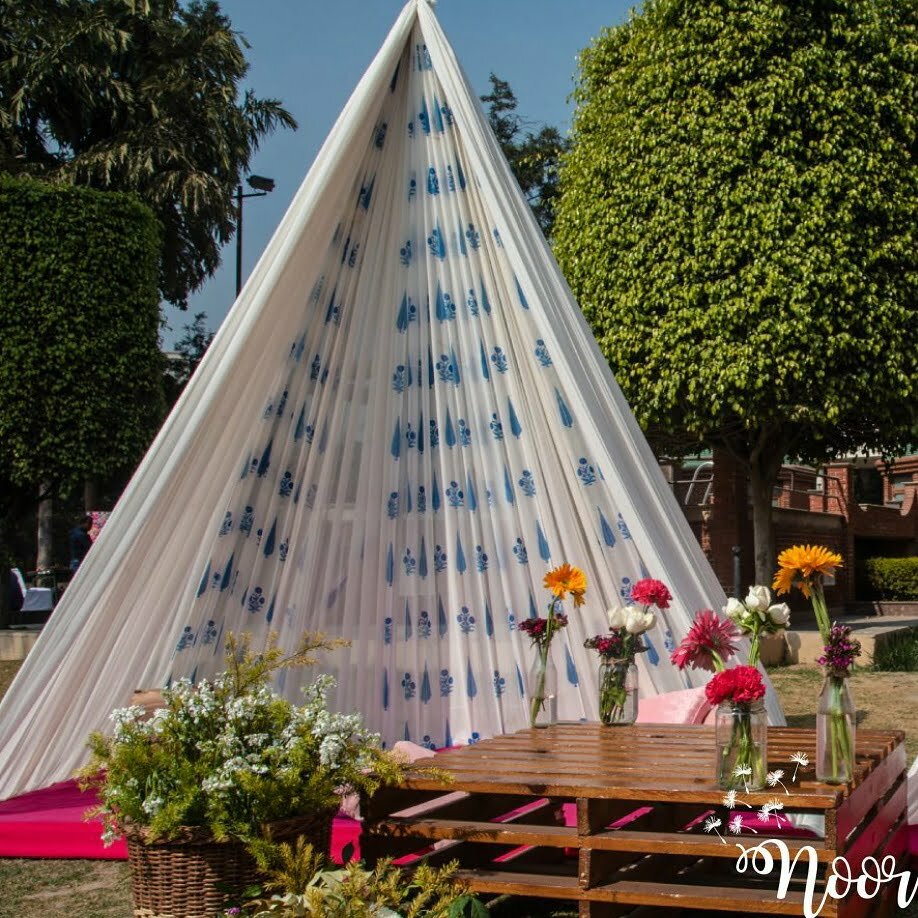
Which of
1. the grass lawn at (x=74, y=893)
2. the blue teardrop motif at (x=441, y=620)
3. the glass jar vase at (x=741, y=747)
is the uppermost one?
the blue teardrop motif at (x=441, y=620)

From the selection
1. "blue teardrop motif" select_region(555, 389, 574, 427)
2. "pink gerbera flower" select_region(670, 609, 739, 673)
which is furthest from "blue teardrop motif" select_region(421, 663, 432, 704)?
"pink gerbera flower" select_region(670, 609, 739, 673)

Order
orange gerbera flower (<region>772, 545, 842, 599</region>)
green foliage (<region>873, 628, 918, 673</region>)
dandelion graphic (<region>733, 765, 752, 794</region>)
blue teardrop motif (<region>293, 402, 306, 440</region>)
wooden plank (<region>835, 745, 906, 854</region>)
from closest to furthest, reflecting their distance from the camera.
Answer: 1. wooden plank (<region>835, 745, 906, 854</region>)
2. dandelion graphic (<region>733, 765, 752, 794</region>)
3. orange gerbera flower (<region>772, 545, 842, 599</region>)
4. blue teardrop motif (<region>293, 402, 306, 440</region>)
5. green foliage (<region>873, 628, 918, 673</region>)

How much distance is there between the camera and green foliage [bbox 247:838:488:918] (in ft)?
10.0

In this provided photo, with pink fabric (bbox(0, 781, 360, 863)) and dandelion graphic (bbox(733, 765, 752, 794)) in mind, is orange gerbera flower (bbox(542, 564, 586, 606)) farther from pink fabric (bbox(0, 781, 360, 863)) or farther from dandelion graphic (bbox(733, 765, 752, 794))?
dandelion graphic (bbox(733, 765, 752, 794))

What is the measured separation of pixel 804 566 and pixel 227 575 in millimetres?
3243

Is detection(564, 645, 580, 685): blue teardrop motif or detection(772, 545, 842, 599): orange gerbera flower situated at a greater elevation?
detection(772, 545, 842, 599): orange gerbera flower

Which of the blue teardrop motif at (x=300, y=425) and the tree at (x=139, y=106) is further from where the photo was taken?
the tree at (x=139, y=106)

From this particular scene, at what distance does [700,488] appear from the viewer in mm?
18969

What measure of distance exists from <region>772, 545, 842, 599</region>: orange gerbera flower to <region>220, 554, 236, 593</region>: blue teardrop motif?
3135 millimetres

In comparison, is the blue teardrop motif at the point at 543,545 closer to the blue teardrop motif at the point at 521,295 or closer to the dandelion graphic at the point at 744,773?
the blue teardrop motif at the point at 521,295

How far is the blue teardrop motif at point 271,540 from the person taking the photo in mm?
6098

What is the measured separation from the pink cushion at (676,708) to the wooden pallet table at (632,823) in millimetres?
Answer: 523

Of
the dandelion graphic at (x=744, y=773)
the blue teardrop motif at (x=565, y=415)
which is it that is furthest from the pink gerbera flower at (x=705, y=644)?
the blue teardrop motif at (x=565, y=415)

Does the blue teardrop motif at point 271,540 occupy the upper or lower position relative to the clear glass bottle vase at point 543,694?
upper
